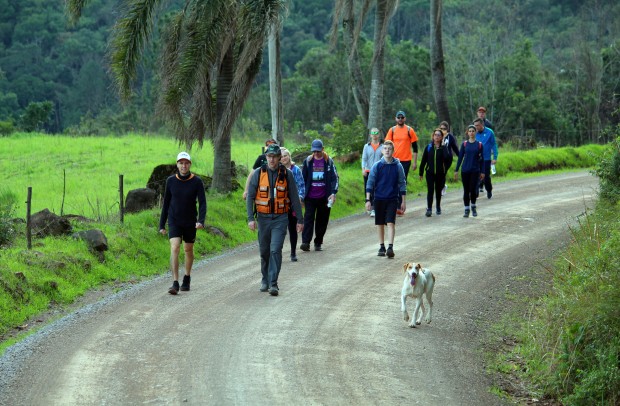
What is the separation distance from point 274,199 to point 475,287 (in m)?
3.22

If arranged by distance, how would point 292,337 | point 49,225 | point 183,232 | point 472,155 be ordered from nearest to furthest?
1. point 292,337
2. point 183,232
3. point 49,225
4. point 472,155

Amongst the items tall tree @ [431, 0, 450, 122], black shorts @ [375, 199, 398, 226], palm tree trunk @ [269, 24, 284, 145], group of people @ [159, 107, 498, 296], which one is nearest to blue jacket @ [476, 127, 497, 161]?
group of people @ [159, 107, 498, 296]

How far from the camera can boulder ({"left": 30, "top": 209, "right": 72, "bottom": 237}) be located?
16.2 metres

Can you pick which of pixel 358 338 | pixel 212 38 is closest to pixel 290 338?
pixel 358 338

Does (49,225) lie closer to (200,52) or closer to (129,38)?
(129,38)

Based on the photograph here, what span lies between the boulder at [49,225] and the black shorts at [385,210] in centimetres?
514

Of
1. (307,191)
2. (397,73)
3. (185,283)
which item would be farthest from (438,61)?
(397,73)

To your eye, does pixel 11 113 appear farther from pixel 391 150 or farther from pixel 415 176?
pixel 391 150

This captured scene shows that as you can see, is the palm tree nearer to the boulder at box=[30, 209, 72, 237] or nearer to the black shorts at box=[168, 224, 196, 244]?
the boulder at box=[30, 209, 72, 237]

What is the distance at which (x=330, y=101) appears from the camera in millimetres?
58062

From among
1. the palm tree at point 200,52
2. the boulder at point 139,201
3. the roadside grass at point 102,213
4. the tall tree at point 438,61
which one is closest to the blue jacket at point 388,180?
the roadside grass at point 102,213

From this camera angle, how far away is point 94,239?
15.5 meters

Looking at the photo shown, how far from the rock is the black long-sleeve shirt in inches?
93.2

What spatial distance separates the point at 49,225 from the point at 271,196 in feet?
15.4
